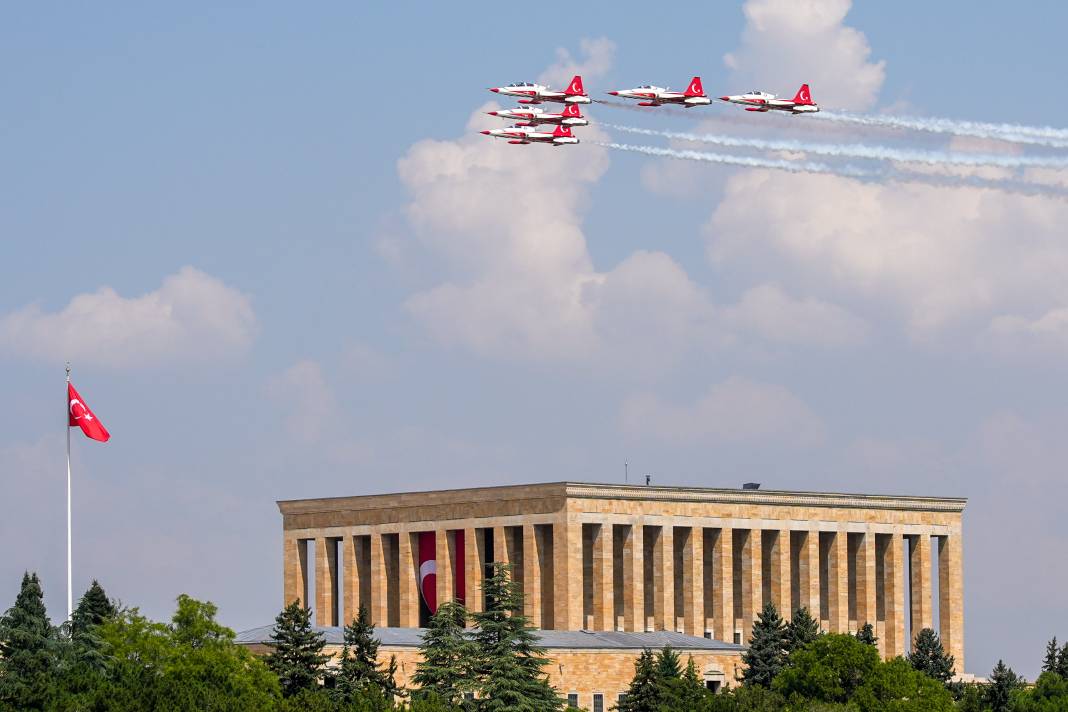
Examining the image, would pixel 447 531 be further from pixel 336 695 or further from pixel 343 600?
pixel 336 695

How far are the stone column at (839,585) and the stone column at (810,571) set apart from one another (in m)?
1.74

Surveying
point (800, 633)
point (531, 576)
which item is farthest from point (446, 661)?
point (531, 576)

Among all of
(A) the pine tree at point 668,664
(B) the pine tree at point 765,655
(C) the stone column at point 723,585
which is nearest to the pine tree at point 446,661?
(A) the pine tree at point 668,664

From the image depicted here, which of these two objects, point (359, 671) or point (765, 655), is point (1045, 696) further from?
point (359, 671)

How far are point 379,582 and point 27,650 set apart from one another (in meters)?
50.8

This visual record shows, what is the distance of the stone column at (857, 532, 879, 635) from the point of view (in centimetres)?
17300

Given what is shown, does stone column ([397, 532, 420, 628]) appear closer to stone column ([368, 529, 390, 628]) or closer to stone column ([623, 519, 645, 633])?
stone column ([368, 529, 390, 628])

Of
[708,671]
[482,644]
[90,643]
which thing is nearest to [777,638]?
[708,671]

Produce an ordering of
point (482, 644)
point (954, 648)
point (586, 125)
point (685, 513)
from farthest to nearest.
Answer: point (954, 648)
point (685, 513)
point (586, 125)
point (482, 644)

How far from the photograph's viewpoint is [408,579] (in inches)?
6550

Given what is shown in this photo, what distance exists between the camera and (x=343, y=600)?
17250 centimetres

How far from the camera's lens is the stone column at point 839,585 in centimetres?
17125

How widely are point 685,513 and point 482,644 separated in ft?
147

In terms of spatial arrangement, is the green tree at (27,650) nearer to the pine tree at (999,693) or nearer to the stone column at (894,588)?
the pine tree at (999,693)
